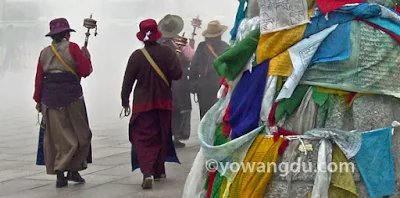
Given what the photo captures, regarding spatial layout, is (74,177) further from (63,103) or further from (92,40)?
(92,40)

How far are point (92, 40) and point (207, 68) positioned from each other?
15777mm

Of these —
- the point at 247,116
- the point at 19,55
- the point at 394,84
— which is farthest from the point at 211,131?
the point at 19,55

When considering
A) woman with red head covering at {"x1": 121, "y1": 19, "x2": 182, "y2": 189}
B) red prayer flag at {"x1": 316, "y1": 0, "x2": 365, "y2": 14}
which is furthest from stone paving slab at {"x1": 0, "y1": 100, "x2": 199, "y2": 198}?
red prayer flag at {"x1": 316, "y1": 0, "x2": 365, "y2": 14}

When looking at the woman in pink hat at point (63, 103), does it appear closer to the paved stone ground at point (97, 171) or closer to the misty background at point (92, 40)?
the paved stone ground at point (97, 171)

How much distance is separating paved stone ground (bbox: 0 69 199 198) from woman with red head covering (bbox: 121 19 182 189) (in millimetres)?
318

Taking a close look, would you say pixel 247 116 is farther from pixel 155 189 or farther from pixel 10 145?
pixel 10 145

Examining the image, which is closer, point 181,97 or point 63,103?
point 63,103

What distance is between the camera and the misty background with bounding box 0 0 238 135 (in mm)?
16781

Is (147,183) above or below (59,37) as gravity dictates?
below

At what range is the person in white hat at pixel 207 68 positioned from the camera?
10617 mm

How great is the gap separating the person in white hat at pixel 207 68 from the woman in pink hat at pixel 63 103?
2.99m

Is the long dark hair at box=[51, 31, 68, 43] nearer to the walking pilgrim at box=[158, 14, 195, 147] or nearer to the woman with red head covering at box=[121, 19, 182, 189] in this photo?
the woman with red head covering at box=[121, 19, 182, 189]

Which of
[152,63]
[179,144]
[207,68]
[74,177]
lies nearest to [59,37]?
[152,63]

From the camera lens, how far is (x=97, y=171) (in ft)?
28.4
